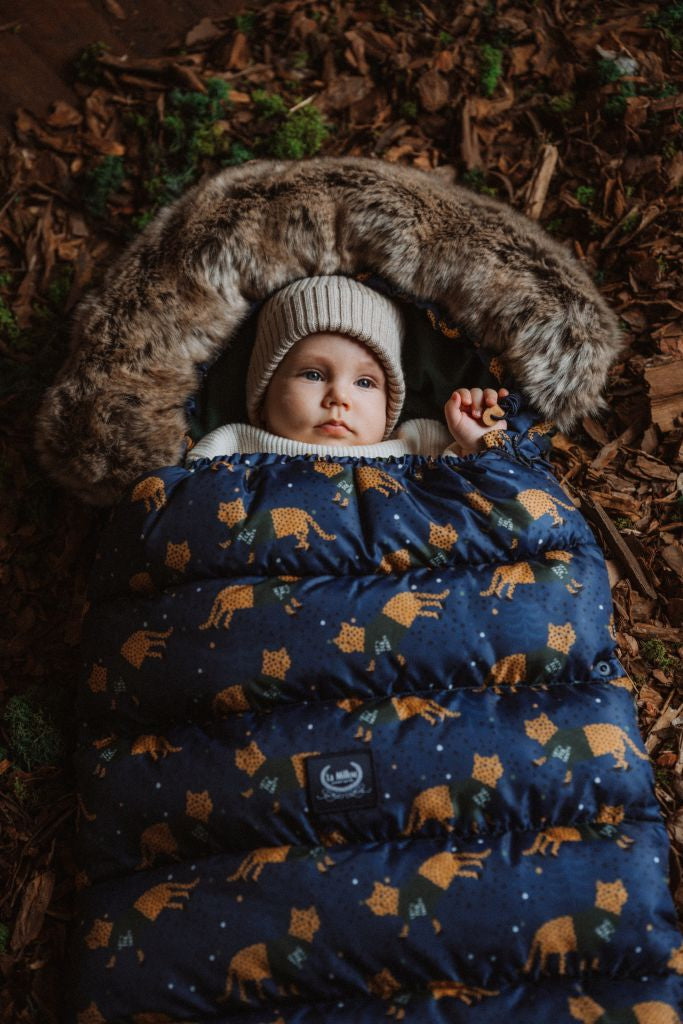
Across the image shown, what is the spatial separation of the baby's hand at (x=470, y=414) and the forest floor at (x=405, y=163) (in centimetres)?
35

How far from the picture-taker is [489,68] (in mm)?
3010

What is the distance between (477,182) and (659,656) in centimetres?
180

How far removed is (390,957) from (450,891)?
19cm

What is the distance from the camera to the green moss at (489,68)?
3.00m

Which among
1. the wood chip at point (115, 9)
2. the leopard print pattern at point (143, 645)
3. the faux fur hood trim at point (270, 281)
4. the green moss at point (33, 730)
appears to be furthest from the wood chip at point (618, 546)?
the wood chip at point (115, 9)

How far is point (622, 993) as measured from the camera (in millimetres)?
1689

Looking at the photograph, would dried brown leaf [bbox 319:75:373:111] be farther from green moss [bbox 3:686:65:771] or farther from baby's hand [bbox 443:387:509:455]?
green moss [bbox 3:686:65:771]

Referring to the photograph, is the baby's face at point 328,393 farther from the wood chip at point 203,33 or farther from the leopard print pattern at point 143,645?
the wood chip at point 203,33

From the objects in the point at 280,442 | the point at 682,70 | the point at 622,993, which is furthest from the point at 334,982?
the point at 682,70

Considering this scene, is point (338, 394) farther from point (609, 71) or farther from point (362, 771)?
point (609, 71)

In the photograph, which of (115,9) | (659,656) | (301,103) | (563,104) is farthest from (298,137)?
(659,656)

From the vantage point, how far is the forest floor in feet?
8.42

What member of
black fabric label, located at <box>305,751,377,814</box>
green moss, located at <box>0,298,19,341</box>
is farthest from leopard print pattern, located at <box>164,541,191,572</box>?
green moss, located at <box>0,298,19,341</box>

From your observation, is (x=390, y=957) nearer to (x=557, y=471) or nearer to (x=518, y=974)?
(x=518, y=974)
